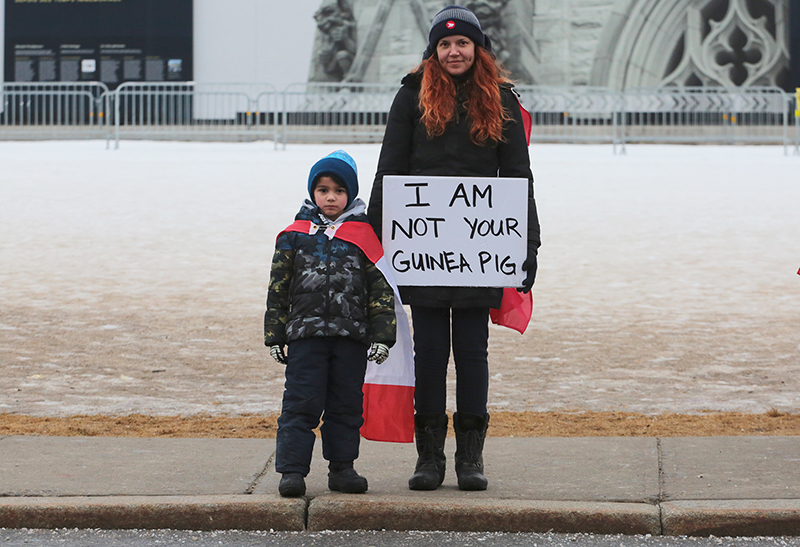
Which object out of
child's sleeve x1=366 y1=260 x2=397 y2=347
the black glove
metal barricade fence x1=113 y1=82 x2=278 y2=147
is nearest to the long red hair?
the black glove

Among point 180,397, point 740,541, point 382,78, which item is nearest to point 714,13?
point 382,78

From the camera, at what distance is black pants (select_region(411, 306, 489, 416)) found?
448 cm

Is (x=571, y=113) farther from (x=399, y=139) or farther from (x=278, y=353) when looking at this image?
(x=278, y=353)

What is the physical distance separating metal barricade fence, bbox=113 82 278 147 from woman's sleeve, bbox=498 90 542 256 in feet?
67.5

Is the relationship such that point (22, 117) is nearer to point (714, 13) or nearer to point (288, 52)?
point (288, 52)

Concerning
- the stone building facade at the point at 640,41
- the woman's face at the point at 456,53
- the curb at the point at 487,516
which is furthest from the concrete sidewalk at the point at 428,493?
the stone building facade at the point at 640,41

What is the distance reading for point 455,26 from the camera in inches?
172

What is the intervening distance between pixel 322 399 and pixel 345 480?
1.13ft

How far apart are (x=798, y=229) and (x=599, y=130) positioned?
11.8 metres

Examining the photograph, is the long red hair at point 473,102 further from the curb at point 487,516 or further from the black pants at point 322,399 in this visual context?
the curb at point 487,516

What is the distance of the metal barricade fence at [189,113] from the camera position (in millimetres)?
24906

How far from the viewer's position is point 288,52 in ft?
99.9

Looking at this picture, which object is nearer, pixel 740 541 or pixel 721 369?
pixel 740 541

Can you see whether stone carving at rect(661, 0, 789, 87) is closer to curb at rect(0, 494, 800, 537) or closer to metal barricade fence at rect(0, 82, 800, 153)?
metal barricade fence at rect(0, 82, 800, 153)
